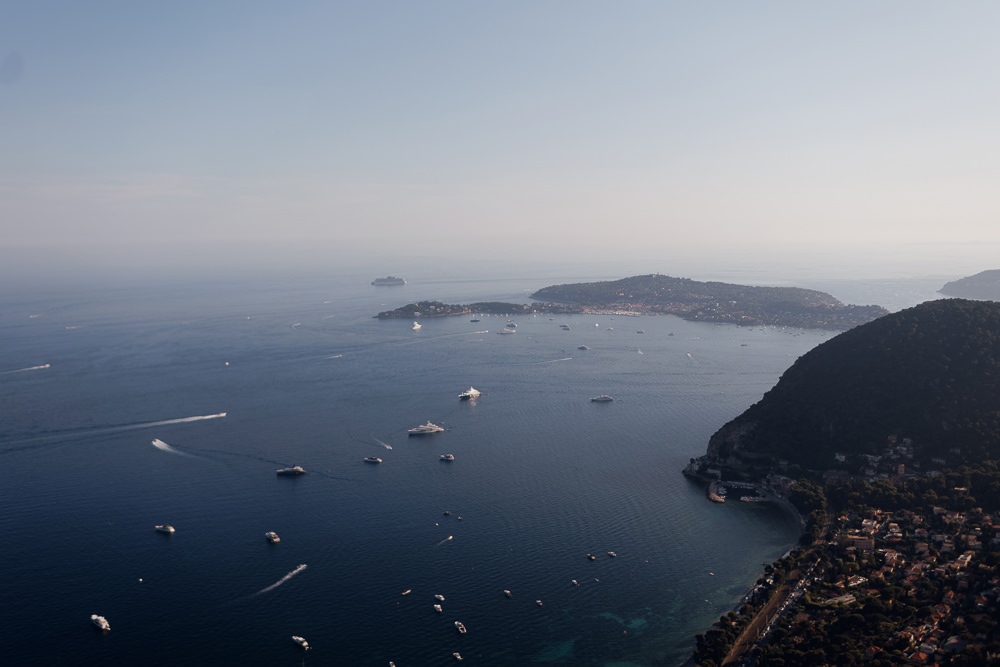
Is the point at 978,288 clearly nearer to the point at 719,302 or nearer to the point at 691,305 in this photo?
the point at 719,302

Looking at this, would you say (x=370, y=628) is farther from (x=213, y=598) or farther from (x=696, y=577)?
(x=696, y=577)

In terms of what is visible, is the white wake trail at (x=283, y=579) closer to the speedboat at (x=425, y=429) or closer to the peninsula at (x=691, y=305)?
the speedboat at (x=425, y=429)

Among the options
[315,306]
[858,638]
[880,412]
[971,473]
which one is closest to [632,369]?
[880,412]

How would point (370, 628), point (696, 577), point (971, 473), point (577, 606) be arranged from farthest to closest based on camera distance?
1. point (971, 473)
2. point (696, 577)
3. point (577, 606)
4. point (370, 628)

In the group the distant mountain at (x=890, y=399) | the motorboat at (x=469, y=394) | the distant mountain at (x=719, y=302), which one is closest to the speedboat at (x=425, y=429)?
the motorboat at (x=469, y=394)

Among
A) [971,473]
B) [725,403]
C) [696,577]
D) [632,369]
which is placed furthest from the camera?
[632,369]

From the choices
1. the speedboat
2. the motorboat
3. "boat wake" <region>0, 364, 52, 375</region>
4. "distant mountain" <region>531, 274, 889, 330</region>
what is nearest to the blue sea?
the speedboat

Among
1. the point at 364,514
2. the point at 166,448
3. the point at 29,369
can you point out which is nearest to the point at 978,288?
the point at 364,514
